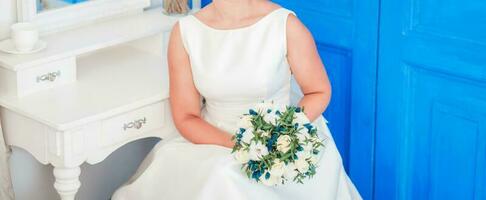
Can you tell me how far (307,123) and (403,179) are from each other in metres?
0.65

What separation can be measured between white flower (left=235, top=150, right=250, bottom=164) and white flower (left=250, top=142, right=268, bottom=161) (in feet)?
0.09

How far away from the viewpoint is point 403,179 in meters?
3.15

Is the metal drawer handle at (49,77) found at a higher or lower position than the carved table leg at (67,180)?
higher

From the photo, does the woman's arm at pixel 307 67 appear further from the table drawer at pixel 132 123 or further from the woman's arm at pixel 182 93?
the table drawer at pixel 132 123

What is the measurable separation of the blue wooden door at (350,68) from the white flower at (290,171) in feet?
2.09

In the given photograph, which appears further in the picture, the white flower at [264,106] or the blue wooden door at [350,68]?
the blue wooden door at [350,68]

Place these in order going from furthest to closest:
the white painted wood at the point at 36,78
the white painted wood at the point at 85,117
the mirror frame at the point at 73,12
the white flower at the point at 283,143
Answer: the mirror frame at the point at 73,12
the white painted wood at the point at 36,78
the white painted wood at the point at 85,117
the white flower at the point at 283,143

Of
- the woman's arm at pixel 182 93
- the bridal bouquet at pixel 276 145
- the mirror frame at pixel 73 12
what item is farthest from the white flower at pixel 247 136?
the mirror frame at pixel 73 12

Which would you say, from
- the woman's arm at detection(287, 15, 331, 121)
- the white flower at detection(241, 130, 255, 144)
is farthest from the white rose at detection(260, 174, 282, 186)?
the woman's arm at detection(287, 15, 331, 121)

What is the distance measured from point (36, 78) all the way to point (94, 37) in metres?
0.28

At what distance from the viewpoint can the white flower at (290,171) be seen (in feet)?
8.47

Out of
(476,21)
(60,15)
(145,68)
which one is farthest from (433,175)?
(60,15)

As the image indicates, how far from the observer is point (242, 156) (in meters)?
2.62

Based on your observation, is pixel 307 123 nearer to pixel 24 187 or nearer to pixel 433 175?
pixel 433 175
